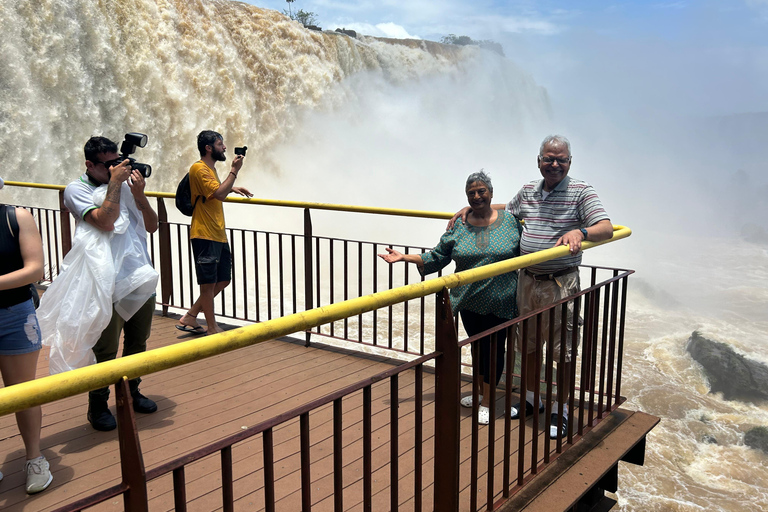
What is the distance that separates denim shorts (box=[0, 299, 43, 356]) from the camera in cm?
277

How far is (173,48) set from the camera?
18.8 metres

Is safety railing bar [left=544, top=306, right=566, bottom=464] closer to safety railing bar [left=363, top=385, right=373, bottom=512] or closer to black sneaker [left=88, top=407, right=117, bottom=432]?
safety railing bar [left=363, top=385, right=373, bottom=512]

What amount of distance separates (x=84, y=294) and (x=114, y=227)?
38cm

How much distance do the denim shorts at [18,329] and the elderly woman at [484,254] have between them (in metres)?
1.83

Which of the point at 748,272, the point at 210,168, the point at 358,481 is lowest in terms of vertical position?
the point at 748,272

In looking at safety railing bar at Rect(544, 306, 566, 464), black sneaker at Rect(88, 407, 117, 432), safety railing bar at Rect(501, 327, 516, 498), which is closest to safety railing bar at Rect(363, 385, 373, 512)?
safety railing bar at Rect(501, 327, 516, 498)

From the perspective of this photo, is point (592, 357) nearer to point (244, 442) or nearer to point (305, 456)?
point (244, 442)

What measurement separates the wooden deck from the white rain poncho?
0.54 meters

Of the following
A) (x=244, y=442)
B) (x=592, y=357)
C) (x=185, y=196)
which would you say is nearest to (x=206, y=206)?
(x=185, y=196)

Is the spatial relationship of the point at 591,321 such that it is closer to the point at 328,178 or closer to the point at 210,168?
the point at 210,168

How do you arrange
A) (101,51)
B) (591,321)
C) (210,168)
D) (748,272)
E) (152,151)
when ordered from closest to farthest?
(591,321), (210,168), (101,51), (152,151), (748,272)

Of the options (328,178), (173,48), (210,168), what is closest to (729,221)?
(328,178)

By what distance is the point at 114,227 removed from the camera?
131 inches

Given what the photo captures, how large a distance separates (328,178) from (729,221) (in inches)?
1380
